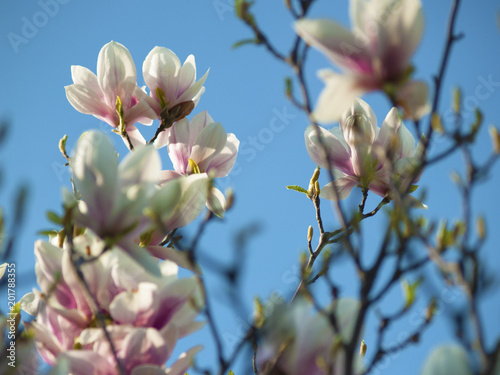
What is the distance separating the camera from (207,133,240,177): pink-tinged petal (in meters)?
1.35

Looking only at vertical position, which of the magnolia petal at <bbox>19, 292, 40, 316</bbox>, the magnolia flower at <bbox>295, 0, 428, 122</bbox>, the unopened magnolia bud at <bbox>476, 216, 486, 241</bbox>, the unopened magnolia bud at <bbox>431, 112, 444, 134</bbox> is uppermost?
the magnolia flower at <bbox>295, 0, 428, 122</bbox>

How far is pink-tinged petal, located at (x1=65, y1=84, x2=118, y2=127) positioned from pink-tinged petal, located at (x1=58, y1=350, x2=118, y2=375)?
0.80 metres

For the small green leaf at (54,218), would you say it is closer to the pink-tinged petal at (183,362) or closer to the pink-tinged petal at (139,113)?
the pink-tinged petal at (183,362)

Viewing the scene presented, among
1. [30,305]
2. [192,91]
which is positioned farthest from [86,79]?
[30,305]

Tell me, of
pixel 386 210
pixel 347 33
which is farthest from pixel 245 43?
pixel 386 210

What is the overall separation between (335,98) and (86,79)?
0.91m

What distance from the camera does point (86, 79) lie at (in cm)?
133

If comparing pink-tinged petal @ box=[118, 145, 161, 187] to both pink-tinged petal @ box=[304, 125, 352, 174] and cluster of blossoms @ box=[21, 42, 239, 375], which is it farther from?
pink-tinged petal @ box=[304, 125, 352, 174]

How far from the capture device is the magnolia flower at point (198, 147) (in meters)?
1.28

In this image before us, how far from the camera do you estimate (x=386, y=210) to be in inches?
24.5

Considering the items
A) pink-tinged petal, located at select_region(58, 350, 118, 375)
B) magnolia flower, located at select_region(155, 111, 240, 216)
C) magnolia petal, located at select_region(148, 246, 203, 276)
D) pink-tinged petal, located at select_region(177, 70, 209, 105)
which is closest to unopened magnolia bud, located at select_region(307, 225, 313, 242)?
magnolia flower, located at select_region(155, 111, 240, 216)

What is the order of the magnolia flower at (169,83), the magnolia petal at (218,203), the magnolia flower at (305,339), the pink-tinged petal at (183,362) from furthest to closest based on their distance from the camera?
the magnolia flower at (169,83)
the magnolia petal at (218,203)
the pink-tinged petal at (183,362)
the magnolia flower at (305,339)

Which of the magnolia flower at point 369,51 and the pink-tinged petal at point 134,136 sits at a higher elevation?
the pink-tinged petal at point 134,136

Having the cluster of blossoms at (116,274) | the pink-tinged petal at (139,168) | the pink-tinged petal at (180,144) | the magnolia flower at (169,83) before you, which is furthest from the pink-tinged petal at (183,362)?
the magnolia flower at (169,83)
